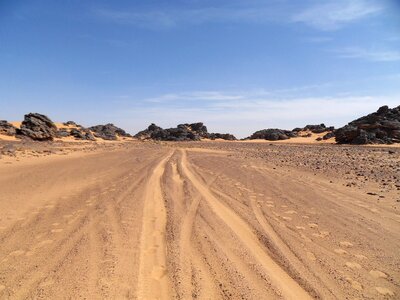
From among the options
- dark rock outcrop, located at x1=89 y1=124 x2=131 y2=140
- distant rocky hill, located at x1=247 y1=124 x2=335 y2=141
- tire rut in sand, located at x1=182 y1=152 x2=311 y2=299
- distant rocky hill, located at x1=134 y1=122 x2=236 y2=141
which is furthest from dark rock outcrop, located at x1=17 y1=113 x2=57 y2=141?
distant rocky hill, located at x1=247 y1=124 x2=335 y2=141

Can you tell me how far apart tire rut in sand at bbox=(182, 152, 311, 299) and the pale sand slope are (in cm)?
2

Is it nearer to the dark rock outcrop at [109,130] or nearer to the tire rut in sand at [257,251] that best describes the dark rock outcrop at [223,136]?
the dark rock outcrop at [109,130]

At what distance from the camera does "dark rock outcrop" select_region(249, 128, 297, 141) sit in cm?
6858

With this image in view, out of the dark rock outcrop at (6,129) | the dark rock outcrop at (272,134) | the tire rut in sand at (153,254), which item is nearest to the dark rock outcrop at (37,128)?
the dark rock outcrop at (6,129)

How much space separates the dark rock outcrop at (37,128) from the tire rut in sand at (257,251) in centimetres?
4205

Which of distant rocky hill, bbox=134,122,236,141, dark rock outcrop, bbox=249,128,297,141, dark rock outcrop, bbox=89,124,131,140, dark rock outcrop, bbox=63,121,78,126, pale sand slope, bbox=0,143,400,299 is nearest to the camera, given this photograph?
pale sand slope, bbox=0,143,400,299

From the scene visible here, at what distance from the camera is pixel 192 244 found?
6211mm

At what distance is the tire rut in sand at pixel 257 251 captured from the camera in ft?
15.4

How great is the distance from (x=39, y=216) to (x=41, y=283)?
3.81 meters

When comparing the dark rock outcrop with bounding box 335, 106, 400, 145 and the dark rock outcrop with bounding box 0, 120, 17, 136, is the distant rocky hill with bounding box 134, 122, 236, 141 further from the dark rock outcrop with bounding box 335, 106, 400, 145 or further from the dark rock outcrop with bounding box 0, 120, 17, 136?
the dark rock outcrop with bounding box 0, 120, 17, 136

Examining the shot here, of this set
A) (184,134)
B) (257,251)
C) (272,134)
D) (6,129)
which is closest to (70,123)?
(6,129)

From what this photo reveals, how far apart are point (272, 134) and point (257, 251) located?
66253 millimetres

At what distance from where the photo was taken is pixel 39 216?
26.0 ft

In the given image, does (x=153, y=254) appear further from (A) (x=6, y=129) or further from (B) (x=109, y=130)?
(B) (x=109, y=130)
